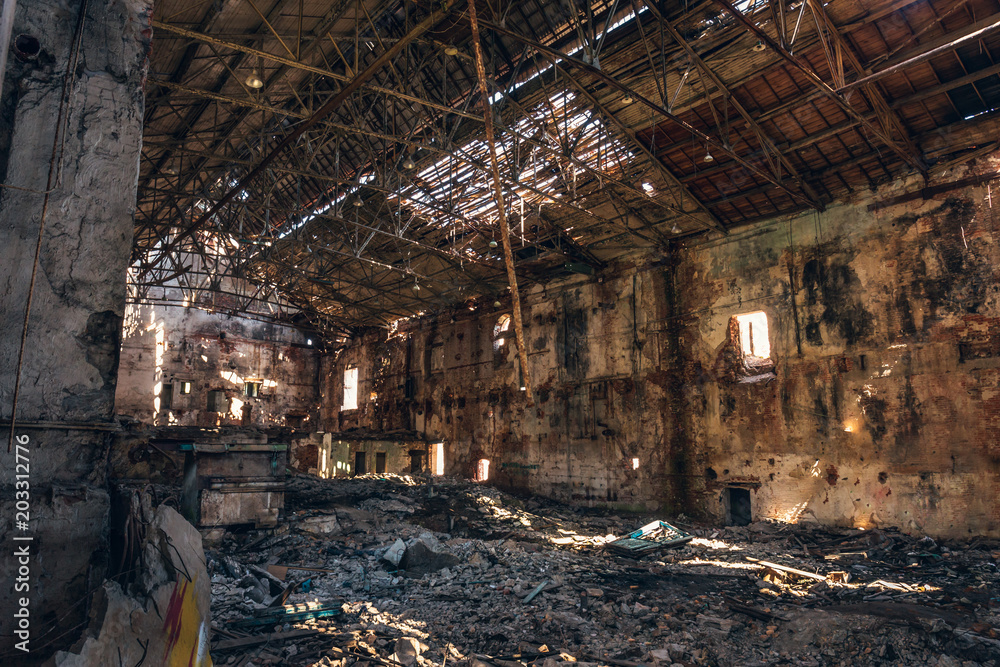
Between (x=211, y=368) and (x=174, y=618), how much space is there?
2527 cm

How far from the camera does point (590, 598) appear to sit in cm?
821

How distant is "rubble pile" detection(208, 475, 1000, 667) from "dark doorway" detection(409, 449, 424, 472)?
981cm

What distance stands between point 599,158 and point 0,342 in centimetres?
1178

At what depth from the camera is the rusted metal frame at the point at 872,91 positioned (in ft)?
30.8

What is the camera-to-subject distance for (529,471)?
19.3 metres

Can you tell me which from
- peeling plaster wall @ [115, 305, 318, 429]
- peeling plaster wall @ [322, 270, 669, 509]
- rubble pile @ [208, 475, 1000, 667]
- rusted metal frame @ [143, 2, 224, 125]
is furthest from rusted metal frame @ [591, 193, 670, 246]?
peeling plaster wall @ [115, 305, 318, 429]

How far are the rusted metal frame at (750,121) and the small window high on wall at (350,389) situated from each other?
21501 mm

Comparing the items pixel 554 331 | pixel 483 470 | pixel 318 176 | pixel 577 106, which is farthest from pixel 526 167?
pixel 483 470

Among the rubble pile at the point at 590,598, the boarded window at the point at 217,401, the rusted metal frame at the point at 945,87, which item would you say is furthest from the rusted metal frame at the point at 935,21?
the boarded window at the point at 217,401

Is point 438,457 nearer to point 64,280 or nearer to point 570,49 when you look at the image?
point 570,49

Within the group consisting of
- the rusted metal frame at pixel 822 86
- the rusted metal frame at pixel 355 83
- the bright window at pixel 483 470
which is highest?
the rusted metal frame at pixel 822 86

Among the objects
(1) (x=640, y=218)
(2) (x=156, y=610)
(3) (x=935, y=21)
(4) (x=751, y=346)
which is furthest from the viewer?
(1) (x=640, y=218)

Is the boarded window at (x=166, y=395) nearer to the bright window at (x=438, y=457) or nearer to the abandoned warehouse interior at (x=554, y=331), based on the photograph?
the abandoned warehouse interior at (x=554, y=331)

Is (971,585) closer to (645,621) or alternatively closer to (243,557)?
(645,621)
